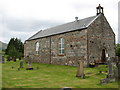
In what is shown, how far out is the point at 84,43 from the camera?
20094mm

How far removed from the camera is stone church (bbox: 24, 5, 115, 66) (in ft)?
66.2

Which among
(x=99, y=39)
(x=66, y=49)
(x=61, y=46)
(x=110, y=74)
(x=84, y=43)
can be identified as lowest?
(x=110, y=74)

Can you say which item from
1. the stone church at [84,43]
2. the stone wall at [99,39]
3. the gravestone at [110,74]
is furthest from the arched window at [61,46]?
the gravestone at [110,74]

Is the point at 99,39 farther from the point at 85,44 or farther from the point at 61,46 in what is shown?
the point at 61,46

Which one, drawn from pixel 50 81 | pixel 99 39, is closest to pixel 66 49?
pixel 99 39

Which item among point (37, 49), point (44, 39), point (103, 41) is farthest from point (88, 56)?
point (37, 49)

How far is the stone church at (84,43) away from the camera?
20.2 metres

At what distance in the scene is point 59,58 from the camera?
23734mm

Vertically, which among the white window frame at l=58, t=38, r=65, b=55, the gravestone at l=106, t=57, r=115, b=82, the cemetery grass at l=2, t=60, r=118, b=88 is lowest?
the cemetery grass at l=2, t=60, r=118, b=88

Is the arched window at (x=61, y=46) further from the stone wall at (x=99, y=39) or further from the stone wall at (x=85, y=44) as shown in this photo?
the stone wall at (x=99, y=39)

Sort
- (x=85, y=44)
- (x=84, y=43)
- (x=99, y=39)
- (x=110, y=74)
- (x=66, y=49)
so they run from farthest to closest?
(x=66, y=49)
(x=99, y=39)
(x=84, y=43)
(x=85, y=44)
(x=110, y=74)

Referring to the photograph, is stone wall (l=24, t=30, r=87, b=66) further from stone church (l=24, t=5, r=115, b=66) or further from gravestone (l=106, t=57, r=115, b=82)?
gravestone (l=106, t=57, r=115, b=82)

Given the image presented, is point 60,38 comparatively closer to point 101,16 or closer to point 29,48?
point 101,16

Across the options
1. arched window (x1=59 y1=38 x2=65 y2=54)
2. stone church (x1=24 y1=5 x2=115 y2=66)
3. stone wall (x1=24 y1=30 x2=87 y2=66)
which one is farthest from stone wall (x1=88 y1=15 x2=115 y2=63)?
arched window (x1=59 y1=38 x2=65 y2=54)
